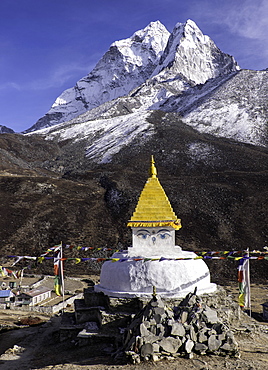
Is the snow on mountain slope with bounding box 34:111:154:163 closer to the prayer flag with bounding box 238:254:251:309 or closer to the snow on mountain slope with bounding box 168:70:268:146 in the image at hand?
the snow on mountain slope with bounding box 168:70:268:146

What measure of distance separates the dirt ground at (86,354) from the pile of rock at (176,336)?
0.29 meters

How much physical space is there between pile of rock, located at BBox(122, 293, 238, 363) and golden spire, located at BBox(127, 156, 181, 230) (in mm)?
4885

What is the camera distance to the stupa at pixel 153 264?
15477 millimetres

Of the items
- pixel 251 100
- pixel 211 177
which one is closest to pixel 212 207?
pixel 211 177

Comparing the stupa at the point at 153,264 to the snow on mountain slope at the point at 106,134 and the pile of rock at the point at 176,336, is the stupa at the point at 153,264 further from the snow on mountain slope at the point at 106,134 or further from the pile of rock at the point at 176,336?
the snow on mountain slope at the point at 106,134

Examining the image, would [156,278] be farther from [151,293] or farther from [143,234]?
[143,234]

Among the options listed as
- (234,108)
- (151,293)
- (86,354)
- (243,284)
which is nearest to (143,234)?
(151,293)

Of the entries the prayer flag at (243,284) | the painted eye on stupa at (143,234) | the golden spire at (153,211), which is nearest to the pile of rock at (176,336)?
the painted eye on stupa at (143,234)

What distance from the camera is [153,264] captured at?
15.8m

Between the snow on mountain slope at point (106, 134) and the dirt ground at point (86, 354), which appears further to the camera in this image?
the snow on mountain slope at point (106, 134)

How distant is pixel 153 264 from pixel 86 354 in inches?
177

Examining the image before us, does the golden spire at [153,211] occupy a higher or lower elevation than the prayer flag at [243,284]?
higher

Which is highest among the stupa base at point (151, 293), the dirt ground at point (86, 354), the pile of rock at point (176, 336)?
the stupa base at point (151, 293)

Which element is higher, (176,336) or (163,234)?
(163,234)
